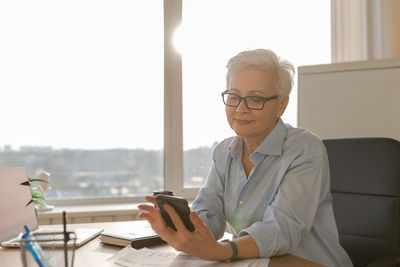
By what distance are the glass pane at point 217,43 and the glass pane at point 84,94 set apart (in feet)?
0.64

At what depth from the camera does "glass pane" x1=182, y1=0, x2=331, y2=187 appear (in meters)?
3.07

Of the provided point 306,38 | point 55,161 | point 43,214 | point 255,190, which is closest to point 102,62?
point 55,161

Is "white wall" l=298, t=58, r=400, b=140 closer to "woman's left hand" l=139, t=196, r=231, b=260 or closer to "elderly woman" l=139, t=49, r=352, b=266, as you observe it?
"elderly woman" l=139, t=49, r=352, b=266

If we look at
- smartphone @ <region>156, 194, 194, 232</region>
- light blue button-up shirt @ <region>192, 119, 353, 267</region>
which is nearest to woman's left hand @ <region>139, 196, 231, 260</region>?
smartphone @ <region>156, 194, 194, 232</region>

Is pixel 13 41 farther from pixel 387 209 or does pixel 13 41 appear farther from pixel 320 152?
pixel 387 209

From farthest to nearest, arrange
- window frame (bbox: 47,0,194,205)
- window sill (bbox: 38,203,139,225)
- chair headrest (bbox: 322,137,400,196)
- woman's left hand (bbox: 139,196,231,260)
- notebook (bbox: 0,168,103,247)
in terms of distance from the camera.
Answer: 1. window frame (bbox: 47,0,194,205)
2. window sill (bbox: 38,203,139,225)
3. chair headrest (bbox: 322,137,400,196)
4. notebook (bbox: 0,168,103,247)
5. woman's left hand (bbox: 139,196,231,260)

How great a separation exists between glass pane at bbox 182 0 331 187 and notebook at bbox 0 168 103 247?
1.62 m

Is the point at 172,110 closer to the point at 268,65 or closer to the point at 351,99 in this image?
the point at 351,99

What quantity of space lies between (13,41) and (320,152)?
2.14 metres

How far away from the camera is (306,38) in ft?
10.4

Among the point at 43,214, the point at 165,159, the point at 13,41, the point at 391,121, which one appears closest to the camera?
the point at 391,121

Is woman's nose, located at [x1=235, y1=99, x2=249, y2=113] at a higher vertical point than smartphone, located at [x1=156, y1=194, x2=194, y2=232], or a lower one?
higher

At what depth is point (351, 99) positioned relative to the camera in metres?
2.45

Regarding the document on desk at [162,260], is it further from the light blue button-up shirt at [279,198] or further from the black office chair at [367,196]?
the black office chair at [367,196]
